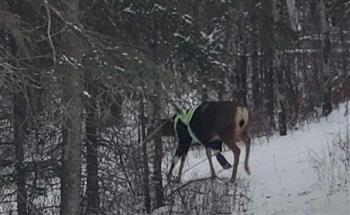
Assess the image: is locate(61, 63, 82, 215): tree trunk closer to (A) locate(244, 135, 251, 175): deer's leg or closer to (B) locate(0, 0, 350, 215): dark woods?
(B) locate(0, 0, 350, 215): dark woods

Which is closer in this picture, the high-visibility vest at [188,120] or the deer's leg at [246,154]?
the high-visibility vest at [188,120]

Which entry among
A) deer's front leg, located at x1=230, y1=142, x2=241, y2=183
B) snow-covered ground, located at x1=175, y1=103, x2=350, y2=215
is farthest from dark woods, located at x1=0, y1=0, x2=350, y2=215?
snow-covered ground, located at x1=175, y1=103, x2=350, y2=215

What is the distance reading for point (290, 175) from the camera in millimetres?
A: 11367

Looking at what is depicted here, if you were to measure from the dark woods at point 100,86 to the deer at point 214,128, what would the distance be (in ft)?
3.57

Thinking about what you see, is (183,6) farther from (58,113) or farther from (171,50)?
(58,113)

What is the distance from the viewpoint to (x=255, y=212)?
9703 millimetres

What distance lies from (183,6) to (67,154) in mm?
2296

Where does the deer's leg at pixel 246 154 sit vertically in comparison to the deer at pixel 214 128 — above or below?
below

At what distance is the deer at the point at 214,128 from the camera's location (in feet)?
38.5

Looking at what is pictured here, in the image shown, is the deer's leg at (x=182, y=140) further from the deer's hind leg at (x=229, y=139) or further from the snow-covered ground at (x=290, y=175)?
the deer's hind leg at (x=229, y=139)

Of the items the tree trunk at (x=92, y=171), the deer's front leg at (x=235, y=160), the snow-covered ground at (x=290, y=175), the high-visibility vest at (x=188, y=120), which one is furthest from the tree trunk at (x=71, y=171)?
the deer's front leg at (x=235, y=160)

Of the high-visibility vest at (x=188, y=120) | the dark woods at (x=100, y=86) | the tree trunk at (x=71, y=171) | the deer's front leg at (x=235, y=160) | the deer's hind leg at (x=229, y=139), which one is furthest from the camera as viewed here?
the deer's hind leg at (x=229, y=139)

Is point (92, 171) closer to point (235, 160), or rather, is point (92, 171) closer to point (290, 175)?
point (235, 160)

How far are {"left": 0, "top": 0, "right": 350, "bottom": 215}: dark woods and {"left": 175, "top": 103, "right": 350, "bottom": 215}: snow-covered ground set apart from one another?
51.0 inches
